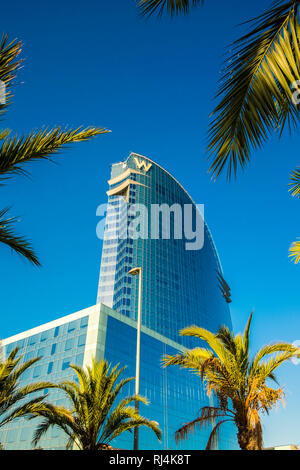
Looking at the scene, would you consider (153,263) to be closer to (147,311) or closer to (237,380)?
(147,311)

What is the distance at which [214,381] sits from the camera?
11758 mm

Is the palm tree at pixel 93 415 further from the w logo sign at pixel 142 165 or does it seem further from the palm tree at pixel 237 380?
the w logo sign at pixel 142 165

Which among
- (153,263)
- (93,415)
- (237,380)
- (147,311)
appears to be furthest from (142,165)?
(237,380)

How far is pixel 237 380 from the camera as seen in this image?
11609mm

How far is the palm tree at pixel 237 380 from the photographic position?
421 inches

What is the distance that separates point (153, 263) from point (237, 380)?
265ft

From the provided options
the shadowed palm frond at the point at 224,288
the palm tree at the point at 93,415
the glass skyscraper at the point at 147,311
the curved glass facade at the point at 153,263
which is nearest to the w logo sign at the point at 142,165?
the curved glass facade at the point at 153,263

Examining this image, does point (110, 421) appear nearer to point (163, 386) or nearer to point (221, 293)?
point (163, 386)

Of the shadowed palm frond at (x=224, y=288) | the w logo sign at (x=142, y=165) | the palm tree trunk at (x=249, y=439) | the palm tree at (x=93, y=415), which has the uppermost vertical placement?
the w logo sign at (x=142, y=165)

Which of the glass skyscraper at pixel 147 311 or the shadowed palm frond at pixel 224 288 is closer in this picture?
the glass skyscraper at pixel 147 311

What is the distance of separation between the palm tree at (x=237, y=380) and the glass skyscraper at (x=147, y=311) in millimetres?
34148

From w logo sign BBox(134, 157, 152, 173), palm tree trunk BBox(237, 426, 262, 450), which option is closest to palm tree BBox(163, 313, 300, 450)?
palm tree trunk BBox(237, 426, 262, 450)

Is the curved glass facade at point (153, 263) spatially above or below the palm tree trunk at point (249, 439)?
above

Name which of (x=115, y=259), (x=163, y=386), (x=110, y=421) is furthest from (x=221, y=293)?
(x=110, y=421)
